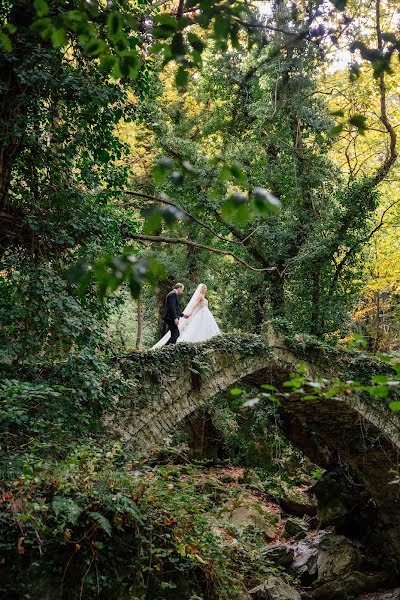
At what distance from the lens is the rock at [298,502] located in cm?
1288

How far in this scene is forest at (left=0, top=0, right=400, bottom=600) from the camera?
299 cm

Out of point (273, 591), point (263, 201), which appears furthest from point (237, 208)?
point (273, 591)

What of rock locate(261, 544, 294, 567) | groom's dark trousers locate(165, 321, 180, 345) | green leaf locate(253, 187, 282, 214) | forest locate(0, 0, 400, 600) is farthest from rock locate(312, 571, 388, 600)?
green leaf locate(253, 187, 282, 214)

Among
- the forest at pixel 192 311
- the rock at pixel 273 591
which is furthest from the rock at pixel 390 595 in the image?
the rock at pixel 273 591

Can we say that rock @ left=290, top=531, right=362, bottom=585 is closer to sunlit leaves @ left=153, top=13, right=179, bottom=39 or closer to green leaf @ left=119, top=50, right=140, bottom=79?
green leaf @ left=119, top=50, right=140, bottom=79

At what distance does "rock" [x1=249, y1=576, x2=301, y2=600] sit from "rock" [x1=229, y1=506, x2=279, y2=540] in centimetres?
181

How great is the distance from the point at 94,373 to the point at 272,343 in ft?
12.1

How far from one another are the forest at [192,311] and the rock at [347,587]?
0.04m

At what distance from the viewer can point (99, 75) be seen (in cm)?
661

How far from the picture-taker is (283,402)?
31.5 feet

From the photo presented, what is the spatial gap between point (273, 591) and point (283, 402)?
280cm

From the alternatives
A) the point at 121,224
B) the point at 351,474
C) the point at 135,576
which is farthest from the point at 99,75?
the point at 351,474

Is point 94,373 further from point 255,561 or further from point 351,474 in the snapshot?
point 351,474

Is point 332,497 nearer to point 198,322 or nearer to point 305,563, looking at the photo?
point 305,563
